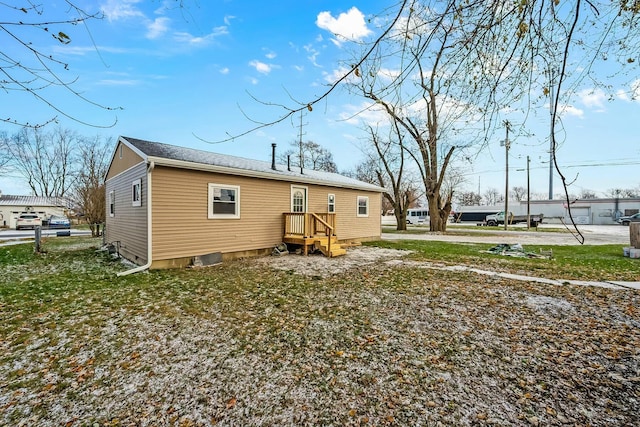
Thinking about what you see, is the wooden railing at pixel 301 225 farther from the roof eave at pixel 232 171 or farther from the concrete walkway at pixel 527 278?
the concrete walkway at pixel 527 278

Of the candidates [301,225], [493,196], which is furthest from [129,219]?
[493,196]

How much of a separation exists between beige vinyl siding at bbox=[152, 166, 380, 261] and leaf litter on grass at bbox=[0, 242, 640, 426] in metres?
2.29

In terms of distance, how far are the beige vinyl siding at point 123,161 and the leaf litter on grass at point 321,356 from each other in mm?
4100

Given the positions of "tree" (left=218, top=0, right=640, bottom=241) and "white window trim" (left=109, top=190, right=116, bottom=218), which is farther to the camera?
"white window trim" (left=109, top=190, right=116, bottom=218)

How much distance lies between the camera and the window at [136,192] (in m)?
7.79

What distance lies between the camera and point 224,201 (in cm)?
857

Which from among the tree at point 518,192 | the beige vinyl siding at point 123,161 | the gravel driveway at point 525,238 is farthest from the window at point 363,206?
the tree at point 518,192

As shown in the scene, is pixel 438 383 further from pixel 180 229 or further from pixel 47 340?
pixel 180 229

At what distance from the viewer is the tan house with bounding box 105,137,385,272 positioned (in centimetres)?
735

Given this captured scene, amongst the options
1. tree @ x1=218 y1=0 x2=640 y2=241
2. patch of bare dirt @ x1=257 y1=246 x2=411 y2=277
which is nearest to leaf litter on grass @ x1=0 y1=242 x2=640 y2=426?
patch of bare dirt @ x1=257 y1=246 x2=411 y2=277

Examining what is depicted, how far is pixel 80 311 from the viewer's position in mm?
4387

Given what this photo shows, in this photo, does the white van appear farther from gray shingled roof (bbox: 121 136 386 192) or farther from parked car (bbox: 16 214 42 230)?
parked car (bbox: 16 214 42 230)

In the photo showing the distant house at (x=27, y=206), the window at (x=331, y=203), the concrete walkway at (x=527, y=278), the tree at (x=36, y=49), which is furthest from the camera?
the distant house at (x=27, y=206)

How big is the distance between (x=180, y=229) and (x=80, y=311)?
11.3 ft
